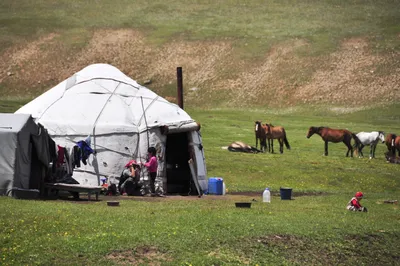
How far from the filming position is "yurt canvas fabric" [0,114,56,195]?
23812 millimetres

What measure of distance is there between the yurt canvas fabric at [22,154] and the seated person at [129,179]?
3016mm

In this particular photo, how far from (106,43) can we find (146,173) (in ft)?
240

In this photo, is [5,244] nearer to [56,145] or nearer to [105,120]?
[56,145]

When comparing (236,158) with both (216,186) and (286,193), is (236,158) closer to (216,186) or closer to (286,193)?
(216,186)

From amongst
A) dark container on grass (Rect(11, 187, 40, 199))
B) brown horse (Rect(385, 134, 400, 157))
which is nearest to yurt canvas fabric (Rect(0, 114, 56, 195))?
dark container on grass (Rect(11, 187, 40, 199))

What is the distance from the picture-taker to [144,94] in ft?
102

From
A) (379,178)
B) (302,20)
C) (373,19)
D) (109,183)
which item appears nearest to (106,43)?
(302,20)

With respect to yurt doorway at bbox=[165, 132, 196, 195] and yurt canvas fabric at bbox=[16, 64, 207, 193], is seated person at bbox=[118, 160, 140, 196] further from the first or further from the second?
yurt doorway at bbox=[165, 132, 196, 195]

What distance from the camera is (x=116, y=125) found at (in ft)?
95.8

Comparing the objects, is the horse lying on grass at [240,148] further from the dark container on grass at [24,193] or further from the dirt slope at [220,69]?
the dirt slope at [220,69]

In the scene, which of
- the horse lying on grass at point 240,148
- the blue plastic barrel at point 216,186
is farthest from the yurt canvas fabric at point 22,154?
the horse lying on grass at point 240,148

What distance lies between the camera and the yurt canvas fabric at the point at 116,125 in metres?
29.0

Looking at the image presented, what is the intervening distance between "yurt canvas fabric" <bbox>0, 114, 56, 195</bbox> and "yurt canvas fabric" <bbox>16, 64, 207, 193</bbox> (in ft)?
10.9

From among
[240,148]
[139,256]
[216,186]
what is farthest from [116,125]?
[240,148]
